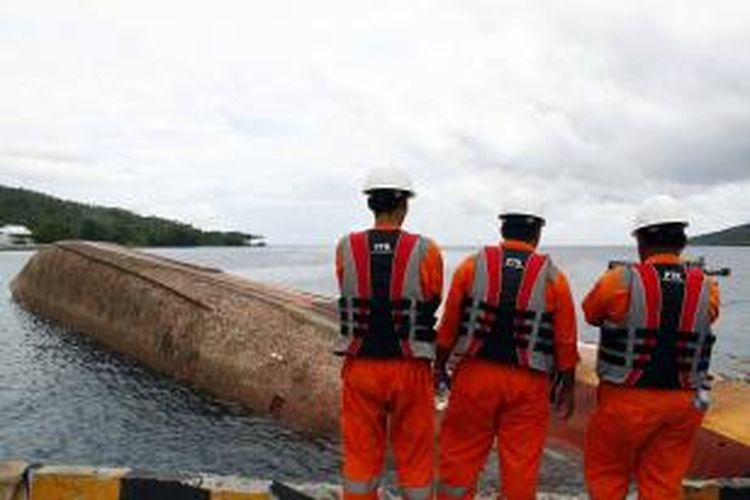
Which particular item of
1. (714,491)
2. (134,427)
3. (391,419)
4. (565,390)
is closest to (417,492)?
(391,419)

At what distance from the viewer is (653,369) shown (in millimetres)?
5594

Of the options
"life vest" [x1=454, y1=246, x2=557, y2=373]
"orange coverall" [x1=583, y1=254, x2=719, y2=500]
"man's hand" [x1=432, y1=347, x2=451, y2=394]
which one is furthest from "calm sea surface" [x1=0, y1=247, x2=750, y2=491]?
"life vest" [x1=454, y1=246, x2=557, y2=373]

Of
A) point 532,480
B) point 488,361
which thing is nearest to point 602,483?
point 532,480

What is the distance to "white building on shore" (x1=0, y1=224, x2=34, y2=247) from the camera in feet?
424

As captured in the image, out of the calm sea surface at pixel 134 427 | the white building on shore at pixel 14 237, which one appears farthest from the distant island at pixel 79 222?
the calm sea surface at pixel 134 427

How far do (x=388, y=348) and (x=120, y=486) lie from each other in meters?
1.96

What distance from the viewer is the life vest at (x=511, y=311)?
228 inches

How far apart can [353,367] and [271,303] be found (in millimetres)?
7950

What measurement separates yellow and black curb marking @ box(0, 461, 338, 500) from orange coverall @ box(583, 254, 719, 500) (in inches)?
78.0

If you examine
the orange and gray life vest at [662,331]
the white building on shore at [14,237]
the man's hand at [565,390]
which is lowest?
the white building on shore at [14,237]

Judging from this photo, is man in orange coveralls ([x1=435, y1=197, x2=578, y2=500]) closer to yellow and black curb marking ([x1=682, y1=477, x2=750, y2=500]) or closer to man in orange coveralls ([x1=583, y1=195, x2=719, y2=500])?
man in orange coveralls ([x1=583, y1=195, x2=719, y2=500])

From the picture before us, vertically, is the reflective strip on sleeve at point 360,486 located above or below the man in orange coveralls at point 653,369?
below

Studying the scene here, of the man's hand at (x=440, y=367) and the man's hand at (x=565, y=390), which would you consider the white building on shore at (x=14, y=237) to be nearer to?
the man's hand at (x=440, y=367)

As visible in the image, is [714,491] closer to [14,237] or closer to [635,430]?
[635,430]
